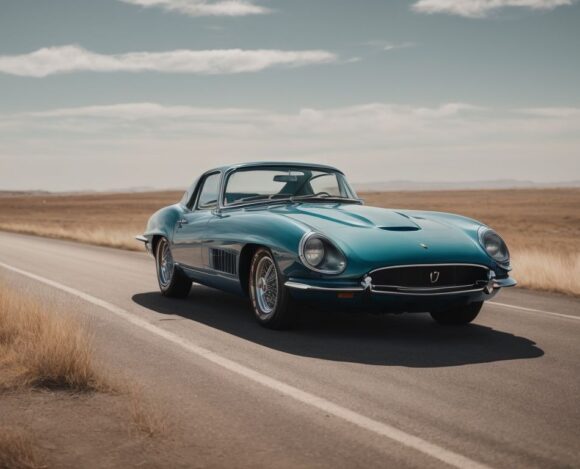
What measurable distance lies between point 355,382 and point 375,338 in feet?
5.36

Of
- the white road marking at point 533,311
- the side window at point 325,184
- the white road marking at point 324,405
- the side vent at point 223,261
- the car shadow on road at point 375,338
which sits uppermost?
the side window at point 325,184

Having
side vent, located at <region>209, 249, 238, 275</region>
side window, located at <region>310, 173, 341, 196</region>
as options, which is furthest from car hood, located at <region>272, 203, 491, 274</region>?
side window, located at <region>310, 173, 341, 196</region>

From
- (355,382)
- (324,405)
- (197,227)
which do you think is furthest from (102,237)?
(324,405)

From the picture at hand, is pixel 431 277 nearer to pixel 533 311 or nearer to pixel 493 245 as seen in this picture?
pixel 493 245

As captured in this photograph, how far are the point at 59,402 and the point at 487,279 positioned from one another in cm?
393

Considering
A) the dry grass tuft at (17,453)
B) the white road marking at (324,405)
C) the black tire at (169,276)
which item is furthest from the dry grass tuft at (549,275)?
the dry grass tuft at (17,453)

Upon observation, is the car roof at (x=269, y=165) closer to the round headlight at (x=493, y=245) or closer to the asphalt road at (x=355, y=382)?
the asphalt road at (x=355, y=382)

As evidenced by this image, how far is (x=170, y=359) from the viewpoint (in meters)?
5.89

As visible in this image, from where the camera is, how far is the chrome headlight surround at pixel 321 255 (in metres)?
6.45

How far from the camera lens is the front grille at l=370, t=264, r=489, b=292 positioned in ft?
21.1

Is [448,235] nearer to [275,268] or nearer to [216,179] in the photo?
[275,268]

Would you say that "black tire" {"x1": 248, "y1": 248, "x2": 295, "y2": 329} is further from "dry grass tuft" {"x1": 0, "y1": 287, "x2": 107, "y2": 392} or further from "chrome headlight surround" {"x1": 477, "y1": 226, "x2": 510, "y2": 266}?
"chrome headlight surround" {"x1": 477, "y1": 226, "x2": 510, "y2": 266}

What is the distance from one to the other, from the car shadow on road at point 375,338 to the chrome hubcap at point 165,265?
0.82 m

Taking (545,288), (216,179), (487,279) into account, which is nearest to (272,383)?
(487,279)
